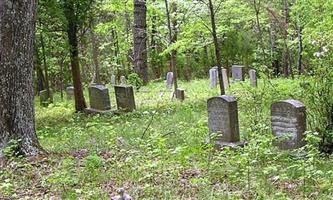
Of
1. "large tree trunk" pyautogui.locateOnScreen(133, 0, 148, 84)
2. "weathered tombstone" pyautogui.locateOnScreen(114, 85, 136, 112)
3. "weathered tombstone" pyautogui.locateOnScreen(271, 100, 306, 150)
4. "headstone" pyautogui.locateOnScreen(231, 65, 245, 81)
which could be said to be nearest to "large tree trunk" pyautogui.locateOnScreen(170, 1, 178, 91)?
"large tree trunk" pyautogui.locateOnScreen(133, 0, 148, 84)

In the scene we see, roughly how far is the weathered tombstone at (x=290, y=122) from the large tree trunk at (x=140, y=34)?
10.1 metres

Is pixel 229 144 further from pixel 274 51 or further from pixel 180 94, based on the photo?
pixel 274 51

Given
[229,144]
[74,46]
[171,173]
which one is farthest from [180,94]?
[171,173]

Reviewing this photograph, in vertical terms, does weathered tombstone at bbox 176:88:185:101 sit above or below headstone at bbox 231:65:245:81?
below

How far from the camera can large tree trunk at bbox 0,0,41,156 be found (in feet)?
24.4

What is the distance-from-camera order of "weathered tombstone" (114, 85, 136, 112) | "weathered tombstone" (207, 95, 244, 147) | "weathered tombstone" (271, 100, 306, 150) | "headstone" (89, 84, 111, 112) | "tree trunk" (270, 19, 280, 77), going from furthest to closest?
"tree trunk" (270, 19, 280, 77) → "headstone" (89, 84, 111, 112) → "weathered tombstone" (114, 85, 136, 112) → "weathered tombstone" (207, 95, 244, 147) → "weathered tombstone" (271, 100, 306, 150)

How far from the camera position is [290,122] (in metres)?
8.15

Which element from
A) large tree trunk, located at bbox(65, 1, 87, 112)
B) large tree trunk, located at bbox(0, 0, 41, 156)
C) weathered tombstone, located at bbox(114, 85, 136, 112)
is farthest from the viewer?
large tree trunk, located at bbox(65, 1, 87, 112)

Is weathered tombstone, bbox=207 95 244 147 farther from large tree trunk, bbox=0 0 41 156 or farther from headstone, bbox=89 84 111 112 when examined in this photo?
headstone, bbox=89 84 111 112

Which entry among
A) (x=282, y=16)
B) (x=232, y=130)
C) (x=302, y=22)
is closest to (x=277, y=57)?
(x=282, y=16)

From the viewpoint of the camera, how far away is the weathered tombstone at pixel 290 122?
315 inches

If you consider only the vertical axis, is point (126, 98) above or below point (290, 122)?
above

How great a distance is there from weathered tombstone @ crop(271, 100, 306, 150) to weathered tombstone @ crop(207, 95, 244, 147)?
2.24 feet

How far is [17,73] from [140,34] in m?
10.8
